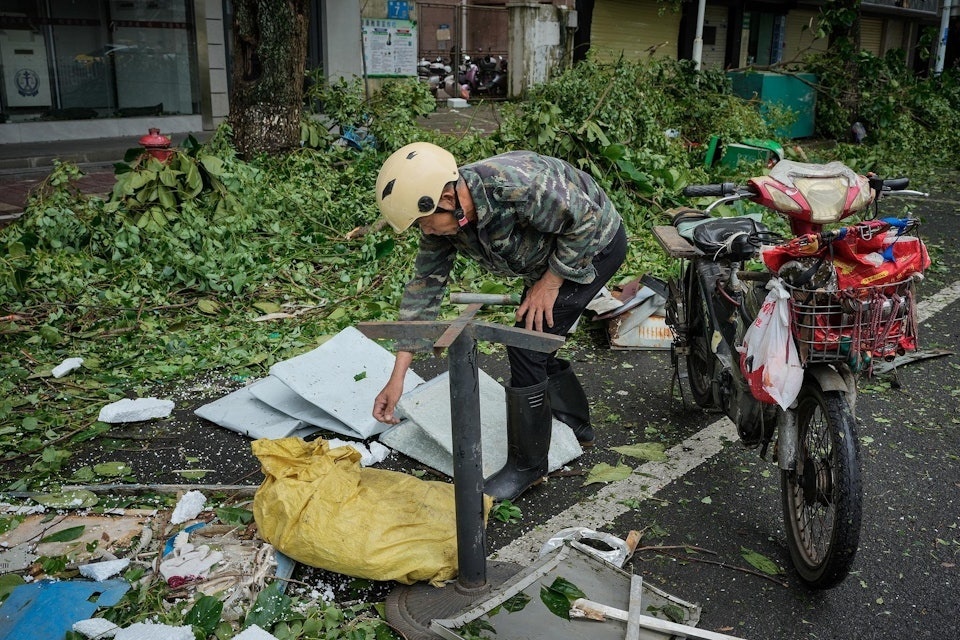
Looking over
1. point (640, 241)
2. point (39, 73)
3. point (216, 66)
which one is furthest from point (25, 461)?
point (216, 66)

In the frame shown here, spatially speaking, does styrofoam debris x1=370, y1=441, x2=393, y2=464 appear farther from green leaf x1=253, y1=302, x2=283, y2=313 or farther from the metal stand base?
green leaf x1=253, y1=302, x2=283, y2=313

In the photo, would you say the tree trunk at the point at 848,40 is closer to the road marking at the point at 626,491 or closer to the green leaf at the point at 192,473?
the road marking at the point at 626,491

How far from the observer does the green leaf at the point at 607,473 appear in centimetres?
395

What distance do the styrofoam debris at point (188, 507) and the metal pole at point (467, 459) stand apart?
1.23 m

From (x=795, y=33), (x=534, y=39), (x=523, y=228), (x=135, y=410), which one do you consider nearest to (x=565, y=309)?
(x=523, y=228)

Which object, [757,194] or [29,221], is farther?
[29,221]

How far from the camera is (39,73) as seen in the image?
12867mm

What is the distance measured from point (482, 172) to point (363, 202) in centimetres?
506

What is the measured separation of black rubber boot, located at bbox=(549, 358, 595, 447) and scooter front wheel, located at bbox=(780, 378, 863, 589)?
117cm

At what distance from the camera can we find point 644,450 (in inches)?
168

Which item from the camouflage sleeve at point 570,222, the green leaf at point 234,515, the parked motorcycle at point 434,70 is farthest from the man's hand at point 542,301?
the parked motorcycle at point 434,70

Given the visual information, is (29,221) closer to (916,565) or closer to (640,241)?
(640,241)

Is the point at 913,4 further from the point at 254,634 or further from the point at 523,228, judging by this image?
the point at 254,634

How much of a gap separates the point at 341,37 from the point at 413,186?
13.9m
